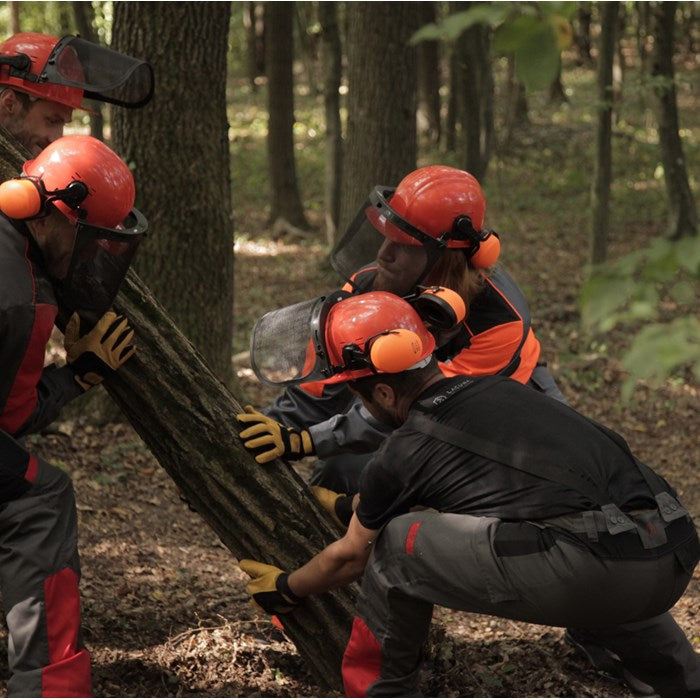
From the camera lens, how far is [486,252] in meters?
3.84

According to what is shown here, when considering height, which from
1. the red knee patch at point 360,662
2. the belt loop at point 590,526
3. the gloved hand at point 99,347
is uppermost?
the gloved hand at point 99,347

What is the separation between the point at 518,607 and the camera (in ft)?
9.97

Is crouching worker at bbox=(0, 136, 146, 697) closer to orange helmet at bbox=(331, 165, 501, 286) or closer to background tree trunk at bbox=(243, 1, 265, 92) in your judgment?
orange helmet at bbox=(331, 165, 501, 286)

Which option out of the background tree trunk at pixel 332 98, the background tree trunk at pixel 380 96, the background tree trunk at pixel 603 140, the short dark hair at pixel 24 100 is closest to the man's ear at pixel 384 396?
the short dark hair at pixel 24 100

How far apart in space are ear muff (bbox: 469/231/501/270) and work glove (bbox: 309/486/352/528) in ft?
3.76

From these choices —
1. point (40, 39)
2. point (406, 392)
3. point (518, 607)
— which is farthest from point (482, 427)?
point (40, 39)

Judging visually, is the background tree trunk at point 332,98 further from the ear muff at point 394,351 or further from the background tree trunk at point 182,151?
the ear muff at point 394,351

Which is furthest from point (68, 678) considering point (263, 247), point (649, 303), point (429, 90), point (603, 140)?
point (429, 90)

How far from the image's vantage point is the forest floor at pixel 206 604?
147 inches

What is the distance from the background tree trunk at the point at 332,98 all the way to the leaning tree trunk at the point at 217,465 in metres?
8.22

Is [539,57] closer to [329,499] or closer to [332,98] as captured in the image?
[329,499]

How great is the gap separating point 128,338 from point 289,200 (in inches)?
434

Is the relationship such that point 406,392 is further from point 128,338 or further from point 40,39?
point 40,39

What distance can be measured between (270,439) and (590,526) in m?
1.21
